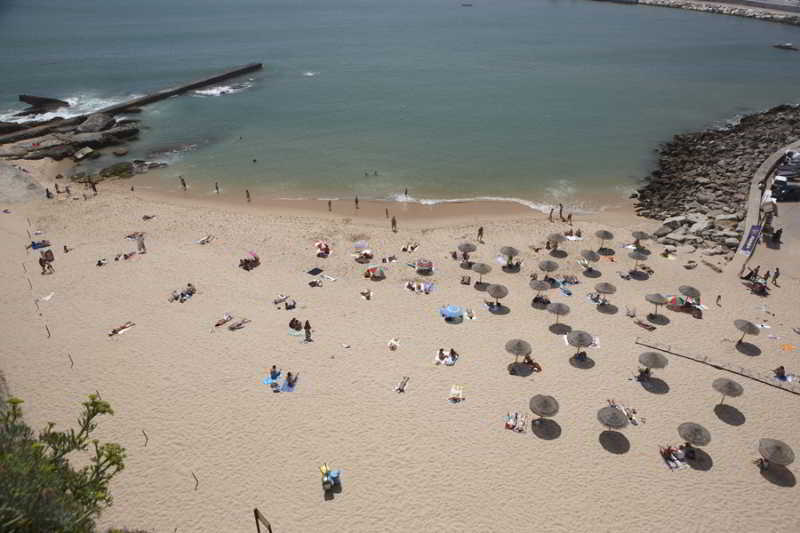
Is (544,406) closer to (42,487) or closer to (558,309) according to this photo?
(558,309)

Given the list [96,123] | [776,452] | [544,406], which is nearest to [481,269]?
[544,406]

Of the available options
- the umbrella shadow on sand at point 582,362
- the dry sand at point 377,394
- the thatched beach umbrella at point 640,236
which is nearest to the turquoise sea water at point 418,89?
the thatched beach umbrella at point 640,236

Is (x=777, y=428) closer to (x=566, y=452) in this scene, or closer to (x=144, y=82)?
(x=566, y=452)

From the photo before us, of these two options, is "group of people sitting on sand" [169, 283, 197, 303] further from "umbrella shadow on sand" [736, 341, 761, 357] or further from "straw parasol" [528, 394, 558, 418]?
"umbrella shadow on sand" [736, 341, 761, 357]

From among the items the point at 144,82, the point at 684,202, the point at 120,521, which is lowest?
the point at 120,521

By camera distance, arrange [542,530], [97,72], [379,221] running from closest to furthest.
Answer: [542,530] → [379,221] → [97,72]

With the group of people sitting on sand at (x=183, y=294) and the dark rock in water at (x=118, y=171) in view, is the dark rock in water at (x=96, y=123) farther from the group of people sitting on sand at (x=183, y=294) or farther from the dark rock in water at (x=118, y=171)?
the group of people sitting on sand at (x=183, y=294)

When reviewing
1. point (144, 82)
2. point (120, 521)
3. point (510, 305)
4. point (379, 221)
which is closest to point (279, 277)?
point (379, 221)
